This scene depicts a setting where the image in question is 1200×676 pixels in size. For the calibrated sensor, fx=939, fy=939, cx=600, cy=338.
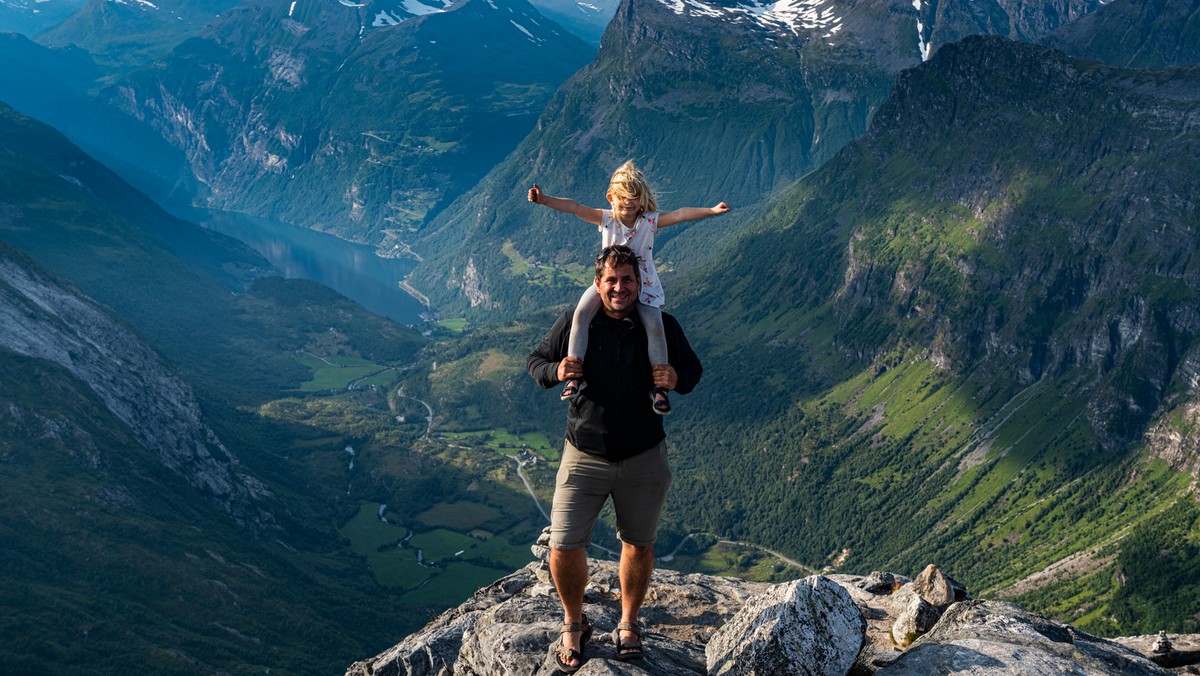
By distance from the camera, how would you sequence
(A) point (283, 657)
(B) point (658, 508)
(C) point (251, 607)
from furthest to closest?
(C) point (251, 607)
(A) point (283, 657)
(B) point (658, 508)

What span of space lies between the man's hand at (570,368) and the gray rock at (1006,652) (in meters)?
11.2

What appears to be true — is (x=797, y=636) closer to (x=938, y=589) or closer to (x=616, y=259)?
(x=616, y=259)

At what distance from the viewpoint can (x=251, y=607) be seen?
189625mm

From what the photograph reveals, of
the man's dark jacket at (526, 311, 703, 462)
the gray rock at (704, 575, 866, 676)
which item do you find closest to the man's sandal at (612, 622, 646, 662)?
the gray rock at (704, 575, 866, 676)

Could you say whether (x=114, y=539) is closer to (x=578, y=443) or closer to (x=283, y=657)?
(x=283, y=657)

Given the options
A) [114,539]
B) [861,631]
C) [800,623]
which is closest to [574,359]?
[800,623]

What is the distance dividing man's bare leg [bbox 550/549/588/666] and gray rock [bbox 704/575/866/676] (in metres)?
3.93

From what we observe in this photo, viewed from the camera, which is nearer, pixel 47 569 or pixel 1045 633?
pixel 1045 633

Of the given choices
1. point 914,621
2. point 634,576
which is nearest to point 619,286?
point 634,576

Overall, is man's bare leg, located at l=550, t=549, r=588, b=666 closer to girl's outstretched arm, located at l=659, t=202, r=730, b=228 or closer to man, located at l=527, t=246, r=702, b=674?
man, located at l=527, t=246, r=702, b=674

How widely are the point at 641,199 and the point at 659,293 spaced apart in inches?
118

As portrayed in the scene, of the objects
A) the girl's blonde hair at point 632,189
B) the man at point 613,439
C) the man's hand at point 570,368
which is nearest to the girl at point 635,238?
the girl's blonde hair at point 632,189

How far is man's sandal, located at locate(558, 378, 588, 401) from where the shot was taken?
2334cm

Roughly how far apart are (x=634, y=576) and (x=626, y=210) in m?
10.1
